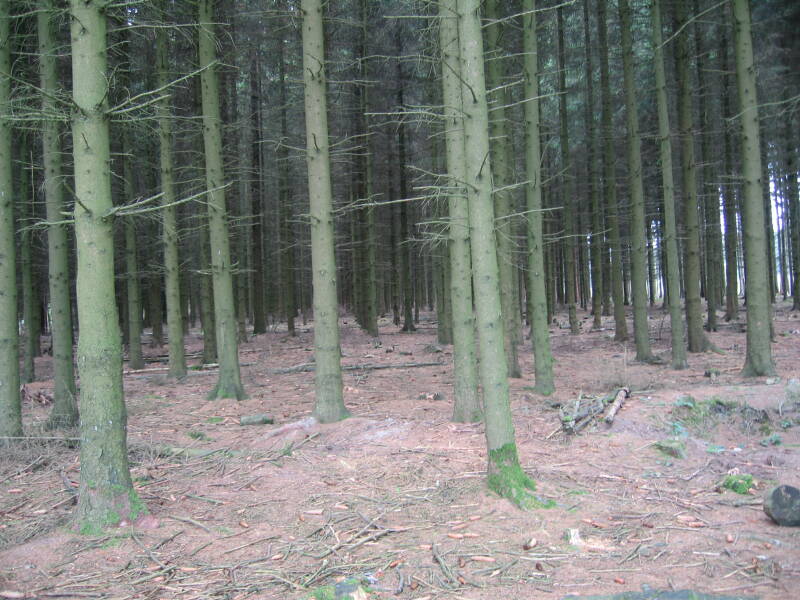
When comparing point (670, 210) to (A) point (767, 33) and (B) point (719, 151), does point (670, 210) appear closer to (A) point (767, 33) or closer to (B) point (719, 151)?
(A) point (767, 33)

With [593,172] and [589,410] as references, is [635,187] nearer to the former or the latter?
[593,172]

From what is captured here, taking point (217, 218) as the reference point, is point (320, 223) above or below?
below

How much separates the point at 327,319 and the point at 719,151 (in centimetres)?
2076

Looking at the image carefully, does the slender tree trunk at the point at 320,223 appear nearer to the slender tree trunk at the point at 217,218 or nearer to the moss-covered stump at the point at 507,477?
the slender tree trunk at the point at 217,218

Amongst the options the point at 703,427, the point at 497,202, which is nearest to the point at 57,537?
the point at 703,427

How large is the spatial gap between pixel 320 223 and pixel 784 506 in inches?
253

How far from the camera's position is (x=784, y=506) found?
4.88 m

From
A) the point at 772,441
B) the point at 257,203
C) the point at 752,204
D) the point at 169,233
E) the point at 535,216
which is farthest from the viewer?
the point at 257,203

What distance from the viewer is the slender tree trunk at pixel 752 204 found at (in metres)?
10.6

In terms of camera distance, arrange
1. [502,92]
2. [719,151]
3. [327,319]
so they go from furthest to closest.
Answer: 1. [719,151]
2. [502,92]
3. [327,319]

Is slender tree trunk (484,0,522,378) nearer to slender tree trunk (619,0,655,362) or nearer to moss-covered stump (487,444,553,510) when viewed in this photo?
slender tree trunk (619,0,655,362)

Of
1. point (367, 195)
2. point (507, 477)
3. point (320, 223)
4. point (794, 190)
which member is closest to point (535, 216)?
point (320, 223)

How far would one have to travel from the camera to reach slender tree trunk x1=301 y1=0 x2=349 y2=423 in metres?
8.56

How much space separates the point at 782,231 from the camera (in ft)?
124
